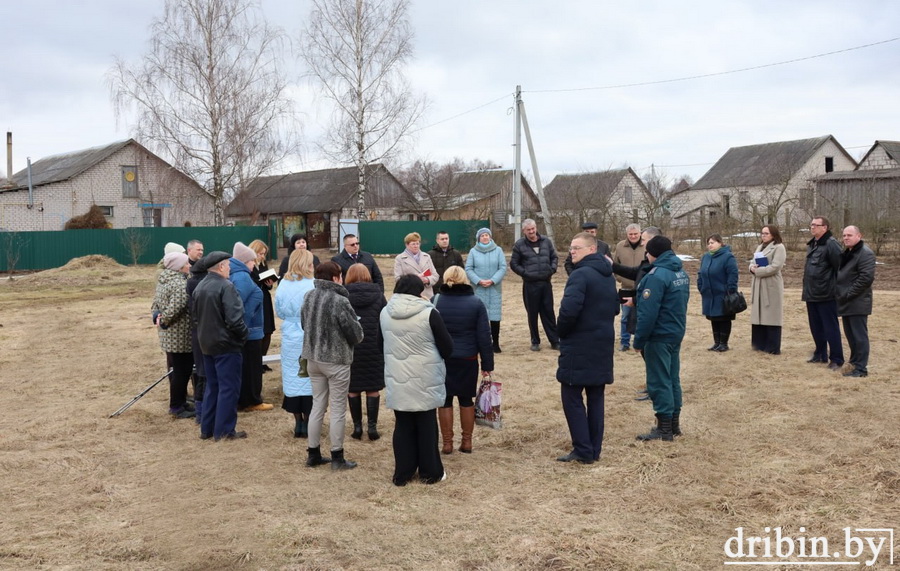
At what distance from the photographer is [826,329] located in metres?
8.53

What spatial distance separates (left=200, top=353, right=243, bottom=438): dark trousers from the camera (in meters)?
6.32

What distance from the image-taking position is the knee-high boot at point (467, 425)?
231 inches

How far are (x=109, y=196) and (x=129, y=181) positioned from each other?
1.16 metres

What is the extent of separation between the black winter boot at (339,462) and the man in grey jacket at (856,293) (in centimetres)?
553

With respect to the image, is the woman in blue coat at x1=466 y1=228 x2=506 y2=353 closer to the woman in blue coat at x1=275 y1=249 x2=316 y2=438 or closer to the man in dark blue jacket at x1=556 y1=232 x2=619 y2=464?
the woman in blue coat at x1=275 y1=249 x2=316 y2=438

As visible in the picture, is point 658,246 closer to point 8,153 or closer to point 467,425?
point 467,425

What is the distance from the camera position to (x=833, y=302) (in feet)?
27.6

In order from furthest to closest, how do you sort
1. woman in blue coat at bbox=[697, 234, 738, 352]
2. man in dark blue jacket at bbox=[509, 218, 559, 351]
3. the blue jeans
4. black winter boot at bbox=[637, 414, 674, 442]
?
man in dark blue jacket at bbox=[509, 218, 559, 351] < the blue jeans < woman in blue coat at bbox=[697, 234, 738, 352] < black winter boot at bbox=[637, 414, 674, 442]

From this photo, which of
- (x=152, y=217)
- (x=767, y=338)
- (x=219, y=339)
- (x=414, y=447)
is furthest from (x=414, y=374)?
(x=152, y=217)

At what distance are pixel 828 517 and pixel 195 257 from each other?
20.1 feet

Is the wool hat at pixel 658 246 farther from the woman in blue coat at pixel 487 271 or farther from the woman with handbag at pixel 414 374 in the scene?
the woman in blue coat at pixel 487 271

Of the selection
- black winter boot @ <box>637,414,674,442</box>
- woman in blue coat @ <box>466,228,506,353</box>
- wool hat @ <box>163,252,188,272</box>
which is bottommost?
black winter boot @ <box>637,414,674,442</box>

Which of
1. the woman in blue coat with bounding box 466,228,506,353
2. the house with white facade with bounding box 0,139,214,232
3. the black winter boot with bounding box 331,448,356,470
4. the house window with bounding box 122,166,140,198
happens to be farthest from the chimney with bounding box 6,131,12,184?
the black winter boot with bounding box 331,448,356,470

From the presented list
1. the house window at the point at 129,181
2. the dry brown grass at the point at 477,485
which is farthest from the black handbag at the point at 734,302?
the house window at the point at 129,181
